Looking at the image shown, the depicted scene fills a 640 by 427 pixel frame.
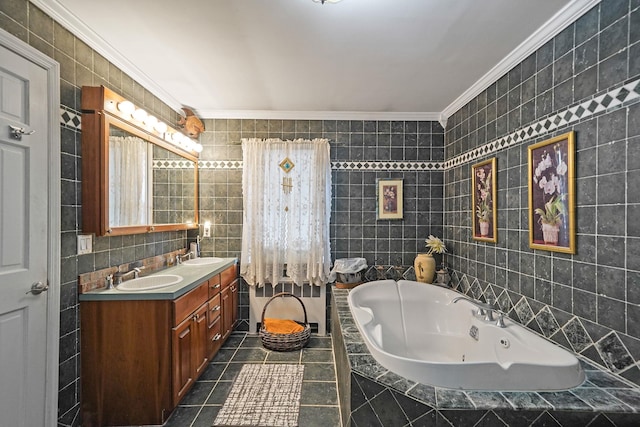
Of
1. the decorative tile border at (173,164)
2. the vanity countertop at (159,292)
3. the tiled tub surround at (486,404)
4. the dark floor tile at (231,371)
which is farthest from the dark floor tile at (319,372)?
the decorative tile border at (173,164)

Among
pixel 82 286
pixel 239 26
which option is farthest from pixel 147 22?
pixel 82 286

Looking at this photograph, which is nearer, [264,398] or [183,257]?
[264,398]

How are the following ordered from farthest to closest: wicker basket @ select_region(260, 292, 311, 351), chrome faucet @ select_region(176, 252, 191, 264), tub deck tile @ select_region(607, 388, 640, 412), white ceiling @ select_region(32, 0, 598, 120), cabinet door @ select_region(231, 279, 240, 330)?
cabinet door @ select_region(231, 279, 240, 330)
chrome faucet @ select_region(176, 252, 191, 264)
wicker basket @ select_region(260, 292, 311, 351)
white ceiling @ select_region(32, 0, 598, 120)
tub deck tile @ select_region(607, 388, 640, 412)

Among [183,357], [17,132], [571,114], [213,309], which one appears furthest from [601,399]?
[17,132]

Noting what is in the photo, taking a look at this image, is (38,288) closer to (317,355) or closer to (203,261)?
(203,261)

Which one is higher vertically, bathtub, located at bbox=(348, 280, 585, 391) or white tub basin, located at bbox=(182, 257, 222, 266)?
white tub basin, located at bbox=(182, 257, 222, 266)

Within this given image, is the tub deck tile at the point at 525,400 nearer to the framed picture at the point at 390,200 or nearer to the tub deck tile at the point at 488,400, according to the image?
the tub deck tile at the point at 488,400

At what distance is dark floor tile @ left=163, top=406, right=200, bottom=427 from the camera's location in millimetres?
1821

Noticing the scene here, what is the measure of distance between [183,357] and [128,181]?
1340 mm

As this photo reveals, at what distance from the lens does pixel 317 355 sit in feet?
8.77

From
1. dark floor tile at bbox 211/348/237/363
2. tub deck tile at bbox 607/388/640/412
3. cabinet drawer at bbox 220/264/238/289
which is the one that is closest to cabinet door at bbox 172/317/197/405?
dark floor tile at bbox 211/348/237/363

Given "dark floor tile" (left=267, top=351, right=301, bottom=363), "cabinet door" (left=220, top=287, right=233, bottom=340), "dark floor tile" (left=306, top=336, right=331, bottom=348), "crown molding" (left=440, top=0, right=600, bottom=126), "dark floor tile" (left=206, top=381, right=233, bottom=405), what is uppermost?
"crown molding" (left=440, top=0, right=600, bottom=126)

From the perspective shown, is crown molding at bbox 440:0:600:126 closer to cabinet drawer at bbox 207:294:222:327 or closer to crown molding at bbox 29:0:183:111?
crown molding at bbox 29:0:183:111

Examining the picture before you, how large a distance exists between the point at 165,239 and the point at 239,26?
196cm
